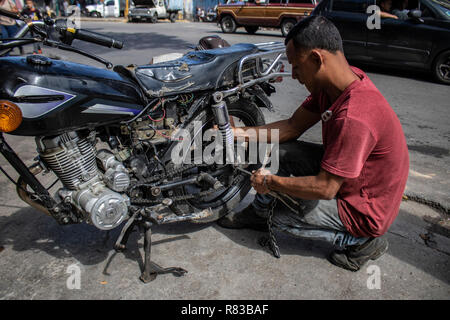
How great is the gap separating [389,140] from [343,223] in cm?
55

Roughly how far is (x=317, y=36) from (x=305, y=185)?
76 centimetres

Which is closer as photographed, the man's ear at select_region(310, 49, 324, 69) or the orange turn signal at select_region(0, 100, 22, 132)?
the orange turn signal at select_region(0, 100, 22, 132)

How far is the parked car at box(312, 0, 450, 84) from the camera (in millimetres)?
6457

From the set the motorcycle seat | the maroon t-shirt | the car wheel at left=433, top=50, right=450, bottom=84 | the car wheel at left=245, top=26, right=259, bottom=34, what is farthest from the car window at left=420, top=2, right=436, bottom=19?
the car wheel at left=245, top=26, right=259, bottom=34

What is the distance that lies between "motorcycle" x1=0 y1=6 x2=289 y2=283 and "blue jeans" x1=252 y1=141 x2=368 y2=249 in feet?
1.18

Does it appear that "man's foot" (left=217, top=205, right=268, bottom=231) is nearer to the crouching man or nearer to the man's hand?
the crouching man

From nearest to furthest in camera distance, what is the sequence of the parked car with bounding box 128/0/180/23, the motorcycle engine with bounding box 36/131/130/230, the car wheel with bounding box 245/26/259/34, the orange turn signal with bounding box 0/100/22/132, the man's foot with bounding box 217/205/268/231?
the orange turn signal with bounding box 0/100/22/132, the motorcycle engine with bounding box 36/131/130/230, the man's foot with bounding box 217/205/268/231, the car wheel with bounding box 245/26/259/34, the parked car with bounding box 128/0/180/23

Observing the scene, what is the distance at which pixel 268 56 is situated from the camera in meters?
2.56

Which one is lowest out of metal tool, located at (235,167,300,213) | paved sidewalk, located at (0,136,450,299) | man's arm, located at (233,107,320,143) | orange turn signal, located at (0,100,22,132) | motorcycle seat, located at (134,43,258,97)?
paved sidewalk, located at (0,136,450,299)

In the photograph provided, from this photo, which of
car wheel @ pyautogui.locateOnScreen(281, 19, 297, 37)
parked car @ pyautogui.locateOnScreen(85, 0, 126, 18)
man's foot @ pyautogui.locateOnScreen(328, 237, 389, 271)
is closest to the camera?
man's foot @ pyautogui.locateOnScreen(328, 237, 389, 271)

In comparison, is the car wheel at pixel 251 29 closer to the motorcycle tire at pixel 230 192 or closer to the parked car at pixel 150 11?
the parked car at pixel 150 11

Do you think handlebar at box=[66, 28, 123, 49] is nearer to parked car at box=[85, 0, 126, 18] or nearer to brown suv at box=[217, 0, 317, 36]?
brown suv at box=[217, 0, 317, 36]

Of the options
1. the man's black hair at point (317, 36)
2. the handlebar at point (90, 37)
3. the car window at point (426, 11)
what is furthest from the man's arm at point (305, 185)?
the car window at point (426, 11)

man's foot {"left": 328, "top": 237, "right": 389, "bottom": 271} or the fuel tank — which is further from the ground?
the fuel tank
